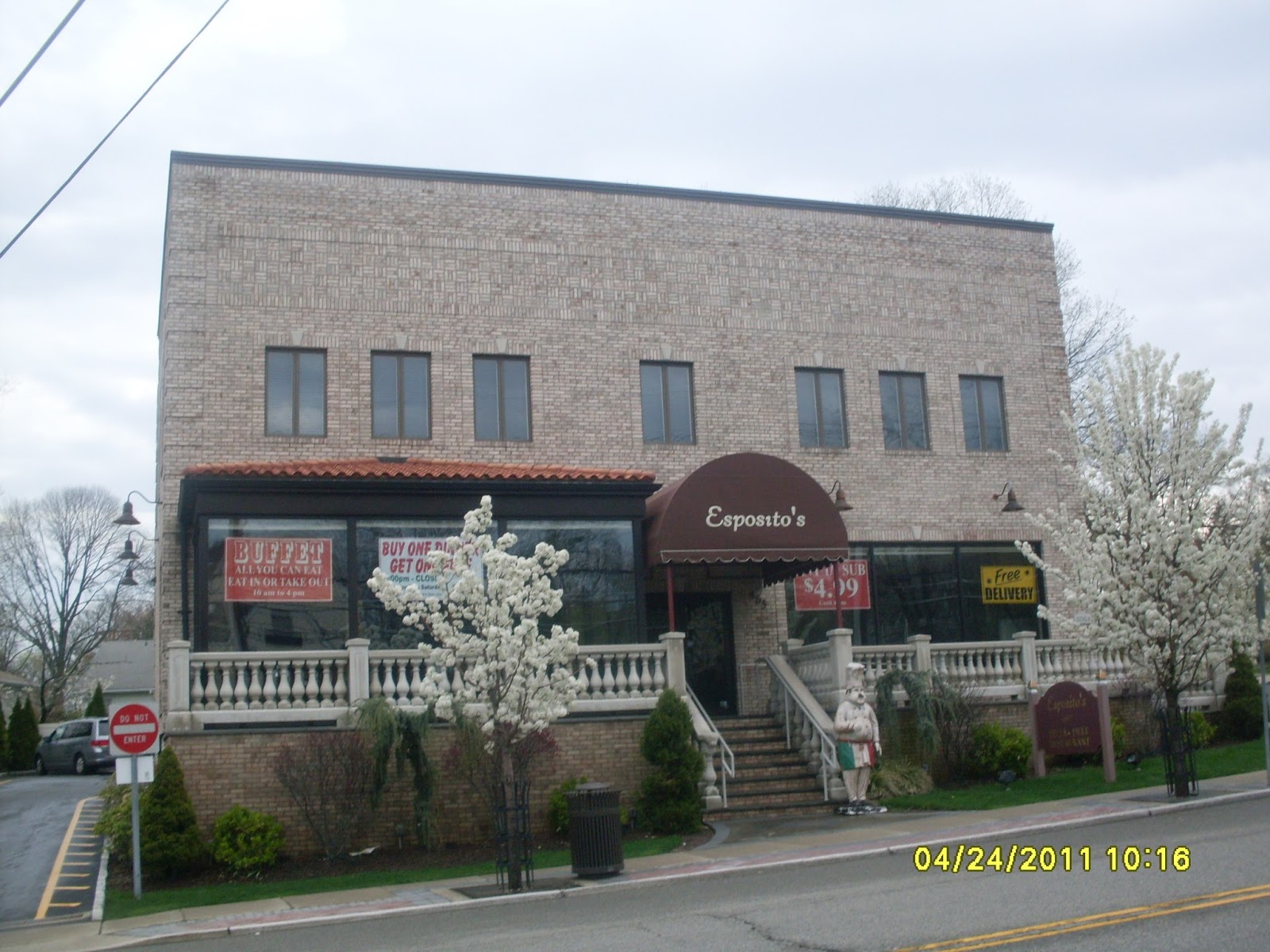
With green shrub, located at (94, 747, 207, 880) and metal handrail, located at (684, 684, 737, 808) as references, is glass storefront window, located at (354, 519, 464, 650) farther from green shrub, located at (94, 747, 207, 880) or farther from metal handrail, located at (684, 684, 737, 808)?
metal handrail, located at (684, 684, 737, 808)

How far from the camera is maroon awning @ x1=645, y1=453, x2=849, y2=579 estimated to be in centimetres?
2002

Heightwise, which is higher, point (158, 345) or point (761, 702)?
point (158, 345)

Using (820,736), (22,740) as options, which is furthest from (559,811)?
(22,740)

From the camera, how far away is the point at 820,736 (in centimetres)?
1972

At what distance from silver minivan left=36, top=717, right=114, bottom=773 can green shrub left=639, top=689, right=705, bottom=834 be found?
2301 centimetres

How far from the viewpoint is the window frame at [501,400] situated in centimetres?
2303

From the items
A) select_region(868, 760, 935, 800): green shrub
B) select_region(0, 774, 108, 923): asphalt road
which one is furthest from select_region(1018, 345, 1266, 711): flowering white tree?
select_region(0, 774, 108, 923): asphalt road

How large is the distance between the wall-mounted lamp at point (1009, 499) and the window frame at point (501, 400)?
9640 millimetres

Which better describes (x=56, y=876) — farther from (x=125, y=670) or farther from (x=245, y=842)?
(x=125, y=670)

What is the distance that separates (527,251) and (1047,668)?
12097 mm

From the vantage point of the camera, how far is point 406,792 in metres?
17.4

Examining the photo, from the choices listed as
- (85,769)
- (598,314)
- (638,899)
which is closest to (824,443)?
(598,314)

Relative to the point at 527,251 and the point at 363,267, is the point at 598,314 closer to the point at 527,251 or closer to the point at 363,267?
the point at 527,251

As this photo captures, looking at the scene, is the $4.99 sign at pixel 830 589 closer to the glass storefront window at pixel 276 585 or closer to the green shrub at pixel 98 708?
the glass storefront window at pixel 276 585
